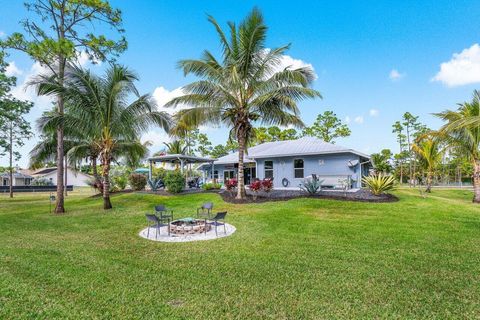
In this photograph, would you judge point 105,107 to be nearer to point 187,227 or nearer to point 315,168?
point 187,227

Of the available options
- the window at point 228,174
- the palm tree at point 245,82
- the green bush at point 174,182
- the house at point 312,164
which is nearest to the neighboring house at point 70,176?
the window at point 228,174

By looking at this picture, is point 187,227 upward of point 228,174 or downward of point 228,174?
downward

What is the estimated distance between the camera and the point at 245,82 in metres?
13.8

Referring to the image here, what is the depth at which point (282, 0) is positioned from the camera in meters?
15.6

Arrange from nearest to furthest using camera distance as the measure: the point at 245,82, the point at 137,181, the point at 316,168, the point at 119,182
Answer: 1. the point at 245,82
2. the point at 316,168
3. the point at 137,181
4. the point at 119,182

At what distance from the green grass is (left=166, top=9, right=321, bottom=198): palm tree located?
6.49 meters

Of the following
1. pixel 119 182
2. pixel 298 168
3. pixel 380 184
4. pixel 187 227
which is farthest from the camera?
pixel 119 182

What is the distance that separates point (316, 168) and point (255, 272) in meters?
14.6

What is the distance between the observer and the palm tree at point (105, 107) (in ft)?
42.1

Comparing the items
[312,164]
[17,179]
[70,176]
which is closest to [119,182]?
[312,164]

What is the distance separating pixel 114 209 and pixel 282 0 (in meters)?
15.1

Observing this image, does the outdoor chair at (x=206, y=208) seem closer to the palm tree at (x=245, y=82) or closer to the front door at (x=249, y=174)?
the palm tree at (x=245, y=82)

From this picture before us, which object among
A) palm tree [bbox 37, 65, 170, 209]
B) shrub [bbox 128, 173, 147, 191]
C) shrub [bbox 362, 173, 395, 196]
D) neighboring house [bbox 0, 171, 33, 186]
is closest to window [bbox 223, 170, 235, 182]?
shrub [bbox 128, 173, 147, 191]

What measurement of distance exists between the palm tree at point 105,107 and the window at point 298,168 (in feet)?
33.2
